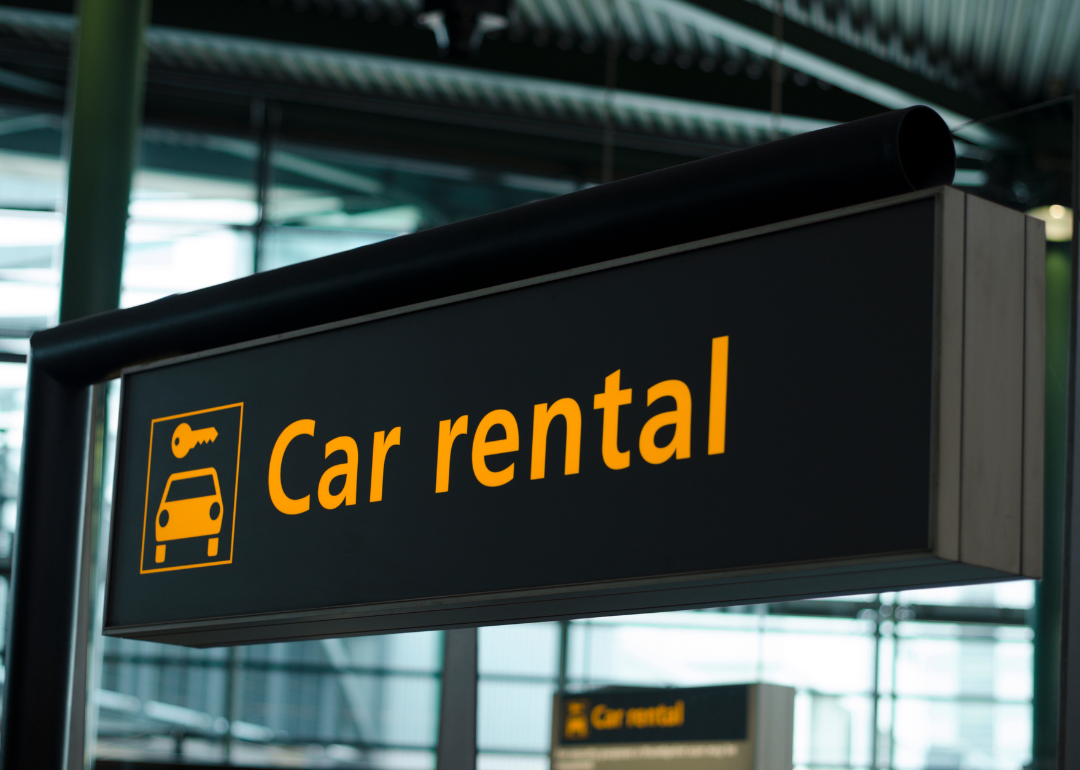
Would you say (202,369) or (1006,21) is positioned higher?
(1006,21)

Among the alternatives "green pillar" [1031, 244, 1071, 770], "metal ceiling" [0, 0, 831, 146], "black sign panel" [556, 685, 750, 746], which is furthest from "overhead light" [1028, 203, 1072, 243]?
"metal ceiling" [0, 0, 831, 146]

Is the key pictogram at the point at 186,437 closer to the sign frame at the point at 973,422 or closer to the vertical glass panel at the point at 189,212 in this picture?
the sign frame at the point at 973,422

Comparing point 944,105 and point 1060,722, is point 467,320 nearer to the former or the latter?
point 1060,722

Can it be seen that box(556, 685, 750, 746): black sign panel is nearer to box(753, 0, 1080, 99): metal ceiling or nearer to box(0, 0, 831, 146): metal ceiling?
box(753, 0, 1080, 99): metal ceiling

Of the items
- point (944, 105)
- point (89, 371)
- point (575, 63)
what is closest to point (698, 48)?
point (575, 63)

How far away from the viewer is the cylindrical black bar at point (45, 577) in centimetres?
249

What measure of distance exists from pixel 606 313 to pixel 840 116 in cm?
1103

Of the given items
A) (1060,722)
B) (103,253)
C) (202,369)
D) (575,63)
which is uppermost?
(575,63)

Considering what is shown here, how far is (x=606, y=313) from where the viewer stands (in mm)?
1620

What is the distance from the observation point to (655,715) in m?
7.79

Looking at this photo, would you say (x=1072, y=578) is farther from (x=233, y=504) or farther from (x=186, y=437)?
(x=186, y=437)

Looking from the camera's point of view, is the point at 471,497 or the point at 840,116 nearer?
the point at 471,497

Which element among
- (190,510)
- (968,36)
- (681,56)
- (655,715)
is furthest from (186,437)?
(681,56)

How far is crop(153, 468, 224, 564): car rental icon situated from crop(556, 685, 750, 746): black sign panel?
18.3 ft
